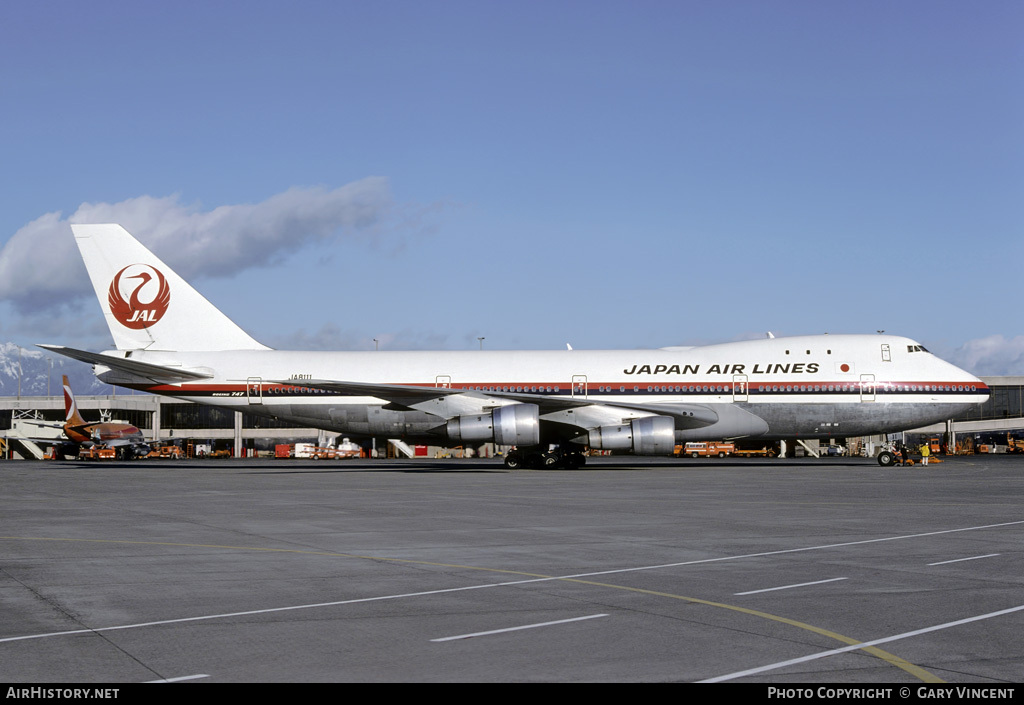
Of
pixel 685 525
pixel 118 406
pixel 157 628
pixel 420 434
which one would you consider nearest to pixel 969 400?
pixel 420 434

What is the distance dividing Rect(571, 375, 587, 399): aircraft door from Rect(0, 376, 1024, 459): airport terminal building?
184 ft

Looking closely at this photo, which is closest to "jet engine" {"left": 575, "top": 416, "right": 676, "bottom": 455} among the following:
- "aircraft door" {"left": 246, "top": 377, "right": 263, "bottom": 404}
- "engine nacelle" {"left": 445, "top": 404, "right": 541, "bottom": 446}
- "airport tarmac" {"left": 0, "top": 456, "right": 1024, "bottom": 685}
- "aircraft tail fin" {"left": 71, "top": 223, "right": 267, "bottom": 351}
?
"engine nacelle" {"left": 445, "top": 404, "right": 541, "bottom": 446}

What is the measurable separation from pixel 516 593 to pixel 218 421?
108m

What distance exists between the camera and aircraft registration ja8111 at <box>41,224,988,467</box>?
39.2m

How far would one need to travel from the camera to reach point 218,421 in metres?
112

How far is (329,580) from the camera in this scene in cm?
1096

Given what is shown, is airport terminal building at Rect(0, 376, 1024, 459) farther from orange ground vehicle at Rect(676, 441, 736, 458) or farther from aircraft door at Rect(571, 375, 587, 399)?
aircraft door at Rect(571, 375, 587, 399)

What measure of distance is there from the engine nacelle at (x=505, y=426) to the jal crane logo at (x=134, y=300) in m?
15.4

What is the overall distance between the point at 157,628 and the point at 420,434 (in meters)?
33.6

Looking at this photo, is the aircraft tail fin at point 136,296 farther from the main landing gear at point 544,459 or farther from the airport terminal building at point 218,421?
the airport terminal building at point 218,421

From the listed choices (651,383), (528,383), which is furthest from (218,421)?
(651,383)

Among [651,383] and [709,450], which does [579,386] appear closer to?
[651,383]

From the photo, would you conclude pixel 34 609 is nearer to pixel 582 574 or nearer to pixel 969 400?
pixel 582 574

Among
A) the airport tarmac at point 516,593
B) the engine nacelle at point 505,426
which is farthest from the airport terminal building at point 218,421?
the airport tarmac at point 516,593
